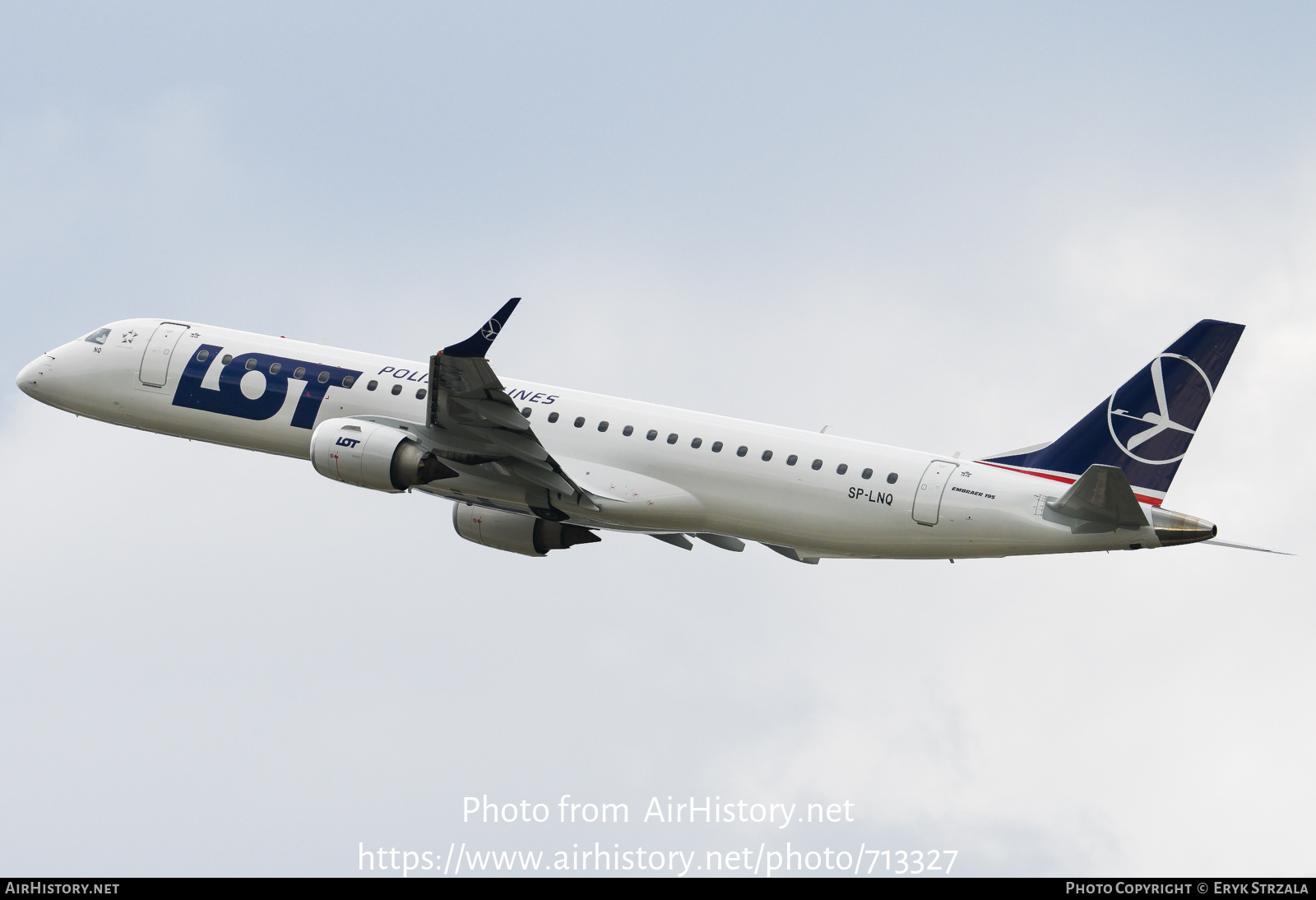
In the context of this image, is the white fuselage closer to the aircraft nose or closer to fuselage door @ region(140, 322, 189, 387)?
fuselage door @ region(140, 322, 189, 387)

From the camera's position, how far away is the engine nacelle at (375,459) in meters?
36.2

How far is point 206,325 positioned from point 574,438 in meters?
11.2

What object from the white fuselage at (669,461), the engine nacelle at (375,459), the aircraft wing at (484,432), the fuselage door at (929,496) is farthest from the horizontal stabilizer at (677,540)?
the fuselage door at (929,496)

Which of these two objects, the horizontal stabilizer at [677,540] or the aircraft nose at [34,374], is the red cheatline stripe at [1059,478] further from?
the aircraft nose at [34,374]

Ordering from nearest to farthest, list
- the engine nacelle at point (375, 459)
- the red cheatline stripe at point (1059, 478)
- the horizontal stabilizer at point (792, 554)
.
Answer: the red cheatline stripe at point (1059, 478) < the engine nacelle at point (375, 459) < the horizontal stabilizer at point (792, 554)

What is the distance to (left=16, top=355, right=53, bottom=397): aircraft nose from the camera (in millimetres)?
42938

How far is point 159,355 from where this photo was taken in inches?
1618

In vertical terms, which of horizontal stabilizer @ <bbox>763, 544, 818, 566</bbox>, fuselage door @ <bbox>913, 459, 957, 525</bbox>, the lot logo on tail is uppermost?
the lot logo on tail

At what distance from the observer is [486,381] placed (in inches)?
1362

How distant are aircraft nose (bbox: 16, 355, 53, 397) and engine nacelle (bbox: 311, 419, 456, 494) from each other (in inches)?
427

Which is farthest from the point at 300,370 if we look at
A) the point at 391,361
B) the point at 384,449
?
Answer: the point at 384,449

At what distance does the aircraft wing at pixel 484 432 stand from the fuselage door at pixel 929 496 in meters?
7.44

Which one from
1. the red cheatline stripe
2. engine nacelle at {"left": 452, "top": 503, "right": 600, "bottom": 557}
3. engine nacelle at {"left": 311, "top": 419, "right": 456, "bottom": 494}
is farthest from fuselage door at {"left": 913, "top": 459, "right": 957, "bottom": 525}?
engine nacelle at {"left": 311, "top": 419, "right": 456, "bottom": 494}

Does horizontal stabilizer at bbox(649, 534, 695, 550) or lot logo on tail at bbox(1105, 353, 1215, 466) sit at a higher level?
lot logo on tail at bbox(1105, 353, 1215, 466)
